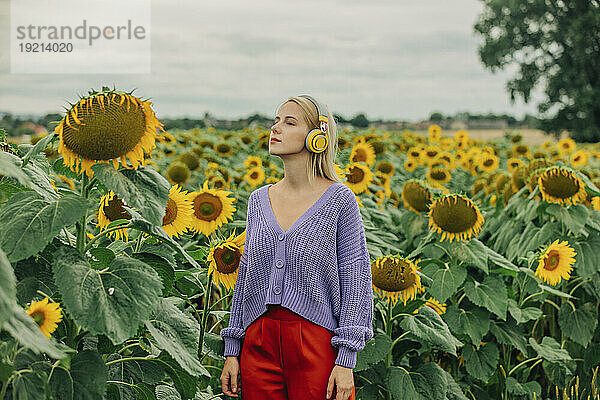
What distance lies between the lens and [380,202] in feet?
14.0

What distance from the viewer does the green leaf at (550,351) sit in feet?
11.3

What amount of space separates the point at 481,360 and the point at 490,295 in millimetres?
326

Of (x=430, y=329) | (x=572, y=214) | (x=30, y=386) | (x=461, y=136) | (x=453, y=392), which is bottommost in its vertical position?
(x=453, y=392)

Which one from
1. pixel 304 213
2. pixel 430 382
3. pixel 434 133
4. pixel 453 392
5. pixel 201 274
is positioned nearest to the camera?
pixel 304 213

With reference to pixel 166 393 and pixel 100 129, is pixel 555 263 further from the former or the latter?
pixel 100 129

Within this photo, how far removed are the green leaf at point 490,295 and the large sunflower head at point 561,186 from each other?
659 millimetres

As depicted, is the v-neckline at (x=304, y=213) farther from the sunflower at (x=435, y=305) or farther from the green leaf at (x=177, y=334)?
the sunflower at (x=435, y=305)

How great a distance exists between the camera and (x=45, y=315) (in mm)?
1612

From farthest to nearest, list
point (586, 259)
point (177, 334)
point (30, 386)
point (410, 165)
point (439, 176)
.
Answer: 1. point (410, 165)
2. point (439, 176)
3. point (586, 259)
4. point (177, 334)
5. point (30, 386)

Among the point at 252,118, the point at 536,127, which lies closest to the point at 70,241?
the point at 252,118

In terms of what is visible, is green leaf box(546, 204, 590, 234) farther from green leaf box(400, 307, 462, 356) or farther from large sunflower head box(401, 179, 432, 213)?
green leaf box(400, 307, 462, 356)

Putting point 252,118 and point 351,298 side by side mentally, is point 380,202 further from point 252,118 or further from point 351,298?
point 252,118

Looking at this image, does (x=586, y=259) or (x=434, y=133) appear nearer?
(x=586, y=259)

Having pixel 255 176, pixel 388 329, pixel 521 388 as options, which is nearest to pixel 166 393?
pixel 388 329
